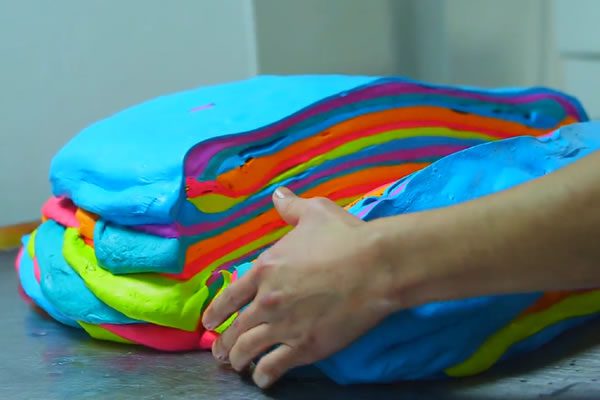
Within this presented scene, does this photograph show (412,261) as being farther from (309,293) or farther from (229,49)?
(229,49)

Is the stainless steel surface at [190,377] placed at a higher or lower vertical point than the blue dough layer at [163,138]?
lower

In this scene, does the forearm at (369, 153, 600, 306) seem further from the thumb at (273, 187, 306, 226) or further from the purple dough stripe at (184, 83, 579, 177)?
the purple dough stripe at (184, 83, 579, 177)

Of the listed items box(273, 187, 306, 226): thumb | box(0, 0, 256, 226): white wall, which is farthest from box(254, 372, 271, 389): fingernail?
box(0, 0, 256, 226): white wall

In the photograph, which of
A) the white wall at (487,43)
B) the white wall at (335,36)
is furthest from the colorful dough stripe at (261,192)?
the white wall at (487,43)

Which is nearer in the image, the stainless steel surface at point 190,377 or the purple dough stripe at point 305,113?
the stainless steel surface at point 190,377

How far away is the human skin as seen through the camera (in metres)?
0.49

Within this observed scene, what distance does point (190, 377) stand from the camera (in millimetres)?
645

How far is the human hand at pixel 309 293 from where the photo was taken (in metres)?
0.53

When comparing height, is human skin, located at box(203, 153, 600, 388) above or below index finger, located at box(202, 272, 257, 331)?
above

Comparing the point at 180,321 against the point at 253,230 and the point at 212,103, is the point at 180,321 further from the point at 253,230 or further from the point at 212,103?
the point at 212,103

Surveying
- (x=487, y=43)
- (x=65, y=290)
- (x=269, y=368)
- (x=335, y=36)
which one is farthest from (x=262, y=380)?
(x=487, y=43)

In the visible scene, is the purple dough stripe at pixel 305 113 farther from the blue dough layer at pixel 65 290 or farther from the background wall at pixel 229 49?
the background wall at pixel 229 49

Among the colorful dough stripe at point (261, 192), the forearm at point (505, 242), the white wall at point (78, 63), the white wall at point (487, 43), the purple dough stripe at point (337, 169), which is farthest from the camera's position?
the white wall at point (487, 43)

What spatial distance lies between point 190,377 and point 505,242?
→ 0.91 ft
